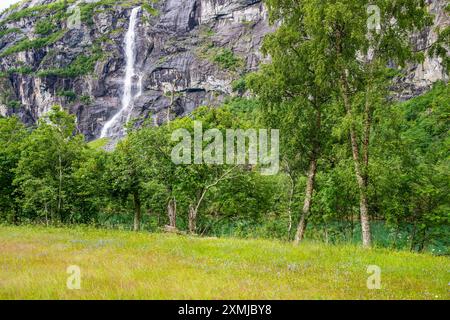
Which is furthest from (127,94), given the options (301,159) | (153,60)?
(301,159)

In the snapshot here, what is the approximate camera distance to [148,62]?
163250 mm

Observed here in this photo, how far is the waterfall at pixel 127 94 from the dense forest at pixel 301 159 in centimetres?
10951

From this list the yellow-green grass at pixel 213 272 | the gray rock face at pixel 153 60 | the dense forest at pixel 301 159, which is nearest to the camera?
the yellow-green grass at pixel 213 272

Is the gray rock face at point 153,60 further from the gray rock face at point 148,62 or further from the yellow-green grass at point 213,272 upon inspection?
the yellow-green grass at point 213,272

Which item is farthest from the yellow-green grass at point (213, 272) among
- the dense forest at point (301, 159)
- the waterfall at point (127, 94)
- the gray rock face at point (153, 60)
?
the gray rock face at point (153, 60)

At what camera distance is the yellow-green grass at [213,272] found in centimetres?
904

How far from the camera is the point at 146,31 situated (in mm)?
173625

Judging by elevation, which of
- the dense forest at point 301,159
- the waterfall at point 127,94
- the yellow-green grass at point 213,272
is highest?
the waterfall at point 127,94

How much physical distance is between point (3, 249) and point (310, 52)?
1707cm

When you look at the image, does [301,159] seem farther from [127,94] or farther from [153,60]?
[153,60]

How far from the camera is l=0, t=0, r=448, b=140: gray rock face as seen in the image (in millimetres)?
159750

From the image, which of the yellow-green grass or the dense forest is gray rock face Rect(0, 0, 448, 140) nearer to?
the dense forest

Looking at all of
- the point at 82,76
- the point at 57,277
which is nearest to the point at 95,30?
the point at 82,76

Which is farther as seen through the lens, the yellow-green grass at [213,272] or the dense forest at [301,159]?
the dense forest at [301,159]
